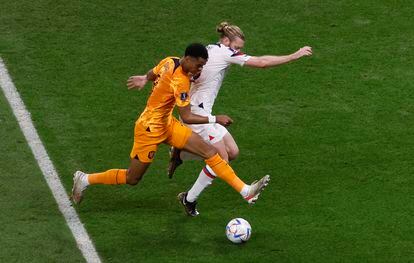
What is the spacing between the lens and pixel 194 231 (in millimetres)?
12594

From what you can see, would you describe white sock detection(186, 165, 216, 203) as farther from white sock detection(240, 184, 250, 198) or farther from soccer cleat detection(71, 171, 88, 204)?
soccer cleat detection(71, 171, 88, 204)

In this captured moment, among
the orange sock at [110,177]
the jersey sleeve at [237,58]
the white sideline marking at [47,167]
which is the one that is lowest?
the white sideline marking at [47,167]

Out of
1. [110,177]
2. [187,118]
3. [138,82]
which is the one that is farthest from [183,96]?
[110,177]

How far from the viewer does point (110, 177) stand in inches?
505

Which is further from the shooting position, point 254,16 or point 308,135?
point 254,16

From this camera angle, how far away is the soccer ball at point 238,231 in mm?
12211

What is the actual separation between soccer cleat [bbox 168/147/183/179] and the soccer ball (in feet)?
4.64

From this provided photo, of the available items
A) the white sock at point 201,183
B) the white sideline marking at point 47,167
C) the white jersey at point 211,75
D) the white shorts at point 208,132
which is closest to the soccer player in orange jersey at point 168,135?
the white sock at point 201,183

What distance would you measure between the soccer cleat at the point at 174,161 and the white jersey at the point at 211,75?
1.89 ft

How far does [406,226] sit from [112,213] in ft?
11.3

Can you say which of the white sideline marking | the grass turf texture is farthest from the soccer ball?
the white sideline marking

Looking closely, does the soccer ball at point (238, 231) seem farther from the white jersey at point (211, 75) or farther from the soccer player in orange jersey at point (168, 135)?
the white jersey at point (211, 75)

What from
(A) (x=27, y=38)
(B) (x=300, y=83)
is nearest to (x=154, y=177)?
(B) (x=300, y=83)

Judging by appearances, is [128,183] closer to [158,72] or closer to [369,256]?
[158,72]
